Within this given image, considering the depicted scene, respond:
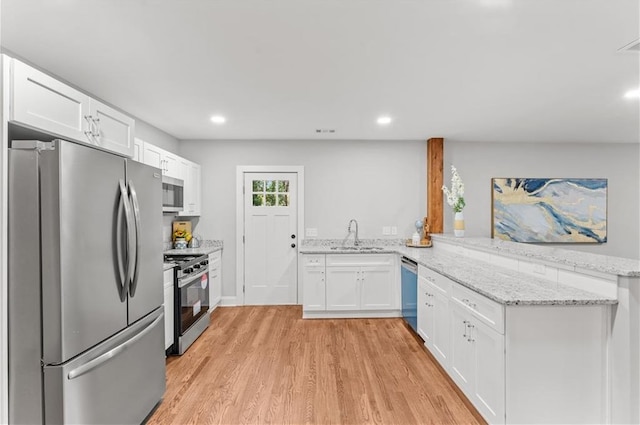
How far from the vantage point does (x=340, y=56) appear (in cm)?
215

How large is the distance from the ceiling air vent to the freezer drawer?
3646 millimetres

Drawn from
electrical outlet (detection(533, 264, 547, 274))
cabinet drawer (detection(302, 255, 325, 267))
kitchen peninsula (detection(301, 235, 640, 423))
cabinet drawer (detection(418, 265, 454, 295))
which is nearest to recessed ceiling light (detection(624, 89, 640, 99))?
kitchen peninsula (detection(301, 235, 640, 423))

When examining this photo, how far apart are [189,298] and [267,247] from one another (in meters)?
1.55

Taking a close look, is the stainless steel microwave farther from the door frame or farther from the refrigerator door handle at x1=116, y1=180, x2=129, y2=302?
the refrigerator door handle at x1=116, y1=180, x2=129, y2=302

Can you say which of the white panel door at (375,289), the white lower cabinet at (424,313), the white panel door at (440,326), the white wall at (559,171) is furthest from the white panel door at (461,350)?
the white wall at (559,171)

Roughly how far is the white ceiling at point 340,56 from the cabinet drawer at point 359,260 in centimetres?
173

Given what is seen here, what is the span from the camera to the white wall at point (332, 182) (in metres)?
4.67

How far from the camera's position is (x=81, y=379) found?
1.57 m

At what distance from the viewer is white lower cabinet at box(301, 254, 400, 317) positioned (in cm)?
405

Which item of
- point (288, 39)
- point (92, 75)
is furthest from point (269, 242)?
point (288, 39)

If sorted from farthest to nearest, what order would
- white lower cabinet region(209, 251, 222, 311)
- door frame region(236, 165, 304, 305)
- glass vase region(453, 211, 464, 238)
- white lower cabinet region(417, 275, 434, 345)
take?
door frame region(236, 165, 304, 305), white lower cabinet region(209, 251, 222, 311), glass vase region(453, 211, 464, 238), white lower cabinet region(417, 275, 434, 345)

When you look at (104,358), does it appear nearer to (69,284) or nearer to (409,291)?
(69,284)

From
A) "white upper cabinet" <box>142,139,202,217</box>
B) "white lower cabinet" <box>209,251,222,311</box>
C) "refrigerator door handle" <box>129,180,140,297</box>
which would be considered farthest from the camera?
"white lower cabinet" <box>209,251,222,311</box>

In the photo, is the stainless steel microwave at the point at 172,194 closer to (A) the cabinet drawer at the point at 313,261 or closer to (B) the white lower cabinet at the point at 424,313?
(A) the cabinet drawer at the point at 313,261
